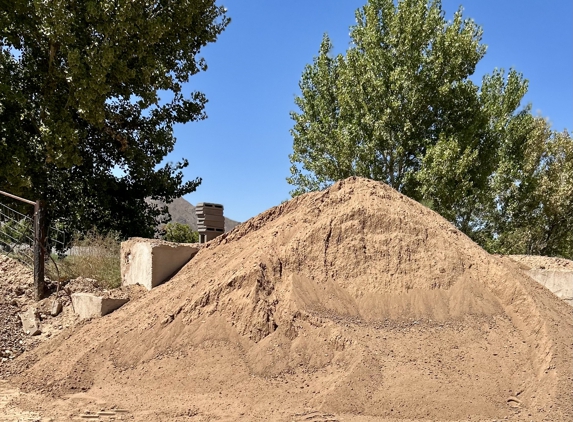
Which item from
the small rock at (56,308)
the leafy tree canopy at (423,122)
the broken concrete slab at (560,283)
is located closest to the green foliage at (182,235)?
the leafy tree canopy at (423,122)

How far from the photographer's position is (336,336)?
578cm

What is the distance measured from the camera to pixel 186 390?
5.52 m

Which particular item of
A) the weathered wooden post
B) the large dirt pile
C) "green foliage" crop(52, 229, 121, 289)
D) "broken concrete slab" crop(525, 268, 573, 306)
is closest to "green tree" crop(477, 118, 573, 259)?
"broken concrete slab" crop(525, 268, 573, 306)

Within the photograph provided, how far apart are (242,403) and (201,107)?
11602mm

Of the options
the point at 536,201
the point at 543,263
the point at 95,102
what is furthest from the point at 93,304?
the point at 536,201

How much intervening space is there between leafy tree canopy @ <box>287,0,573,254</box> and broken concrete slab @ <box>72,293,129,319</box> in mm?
10866

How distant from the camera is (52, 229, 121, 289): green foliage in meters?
8.74

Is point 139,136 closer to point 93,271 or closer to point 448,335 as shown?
point 93,271

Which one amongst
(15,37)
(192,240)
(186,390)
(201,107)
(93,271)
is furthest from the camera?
(192,240)

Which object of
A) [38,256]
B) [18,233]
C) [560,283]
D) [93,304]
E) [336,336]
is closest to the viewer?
[336,336]

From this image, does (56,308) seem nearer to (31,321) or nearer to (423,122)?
(31,321)

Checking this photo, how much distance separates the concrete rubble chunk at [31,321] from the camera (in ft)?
25.1

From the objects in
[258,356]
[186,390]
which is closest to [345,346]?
[258,356]

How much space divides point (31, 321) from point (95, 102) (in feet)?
20.8
